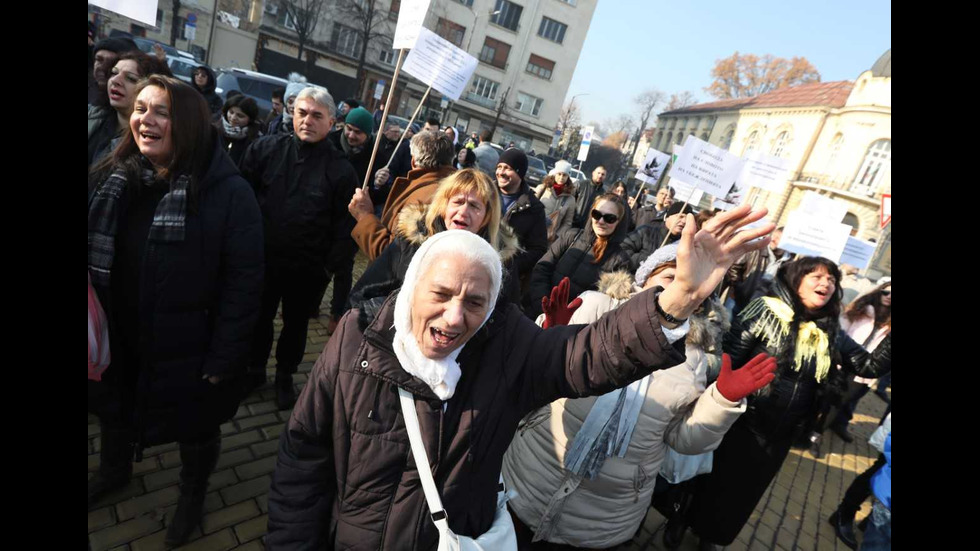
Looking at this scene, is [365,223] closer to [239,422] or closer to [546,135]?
[239,422]

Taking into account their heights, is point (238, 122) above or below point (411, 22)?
below

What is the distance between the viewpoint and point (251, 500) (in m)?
2.69

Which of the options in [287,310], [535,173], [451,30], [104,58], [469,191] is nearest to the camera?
[469,191]

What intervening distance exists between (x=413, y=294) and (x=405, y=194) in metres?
1.84

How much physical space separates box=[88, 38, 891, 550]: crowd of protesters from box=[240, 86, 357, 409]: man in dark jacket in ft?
0.05

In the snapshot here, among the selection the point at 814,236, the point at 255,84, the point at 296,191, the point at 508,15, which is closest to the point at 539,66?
the point at 508,15

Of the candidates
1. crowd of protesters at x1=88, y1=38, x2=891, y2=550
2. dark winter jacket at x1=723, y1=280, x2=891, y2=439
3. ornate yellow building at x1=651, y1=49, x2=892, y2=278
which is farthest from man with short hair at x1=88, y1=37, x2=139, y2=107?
ornate yellow building at x1=651, y1=49, x2=892, y2=278

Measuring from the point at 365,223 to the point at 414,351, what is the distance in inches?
65.9

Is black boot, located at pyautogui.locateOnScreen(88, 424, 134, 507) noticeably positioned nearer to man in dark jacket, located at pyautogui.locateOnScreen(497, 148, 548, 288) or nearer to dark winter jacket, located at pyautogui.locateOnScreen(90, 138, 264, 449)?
dark winter jacket, located at pyautogui.locateOnScreen(90, 138, 264, 449)

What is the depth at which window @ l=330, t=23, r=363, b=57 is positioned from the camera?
32062mm

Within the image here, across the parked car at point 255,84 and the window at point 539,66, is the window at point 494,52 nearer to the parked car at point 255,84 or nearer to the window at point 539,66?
the window at point 539,66

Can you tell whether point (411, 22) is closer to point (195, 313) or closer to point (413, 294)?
point (195, 313)
